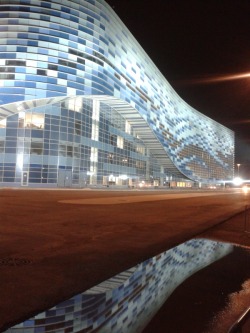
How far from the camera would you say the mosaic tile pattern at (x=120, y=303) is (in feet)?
14.6

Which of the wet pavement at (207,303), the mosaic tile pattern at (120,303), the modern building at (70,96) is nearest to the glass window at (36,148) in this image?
the modern building at (70,96)

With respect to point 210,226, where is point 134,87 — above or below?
above

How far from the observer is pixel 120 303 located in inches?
210

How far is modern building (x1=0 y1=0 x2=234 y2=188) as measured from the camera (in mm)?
54625

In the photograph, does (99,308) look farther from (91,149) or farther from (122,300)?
(91,149)

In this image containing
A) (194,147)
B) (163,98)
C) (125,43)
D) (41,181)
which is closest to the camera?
(41,181)

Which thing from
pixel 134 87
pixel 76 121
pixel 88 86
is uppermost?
pixel 134 87

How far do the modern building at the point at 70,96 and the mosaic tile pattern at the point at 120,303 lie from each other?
49960 mm

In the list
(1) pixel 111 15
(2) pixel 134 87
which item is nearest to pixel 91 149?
(2) pixel 134 87

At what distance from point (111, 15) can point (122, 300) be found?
7456 cm

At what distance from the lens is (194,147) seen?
5502 inches

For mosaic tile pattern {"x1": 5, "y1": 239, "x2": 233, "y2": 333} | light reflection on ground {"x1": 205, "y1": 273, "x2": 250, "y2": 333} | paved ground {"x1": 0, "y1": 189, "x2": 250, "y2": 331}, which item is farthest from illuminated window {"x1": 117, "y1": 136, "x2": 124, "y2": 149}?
light reflection on ground {"x1": 205, "y1": 273, "x2": 250, "y2": 333}

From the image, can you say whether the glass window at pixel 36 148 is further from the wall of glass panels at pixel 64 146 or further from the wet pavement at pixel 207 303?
the wet pavement at pixel 207 303

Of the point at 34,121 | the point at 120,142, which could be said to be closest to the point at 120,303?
the point at 34,121
